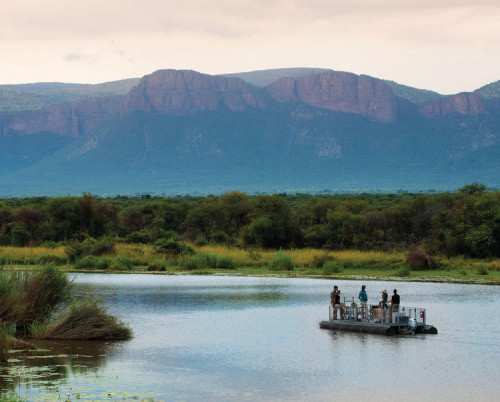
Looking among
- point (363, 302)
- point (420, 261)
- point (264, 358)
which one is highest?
point (420, 261)

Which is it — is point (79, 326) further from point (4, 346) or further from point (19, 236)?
point (19, 236)

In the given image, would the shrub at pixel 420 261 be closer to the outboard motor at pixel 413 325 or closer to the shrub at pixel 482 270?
the shrub at pixel 482 270

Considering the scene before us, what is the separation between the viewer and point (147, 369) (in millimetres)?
20953

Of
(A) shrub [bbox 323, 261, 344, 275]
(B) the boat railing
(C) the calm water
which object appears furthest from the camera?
(A) shrub [bbox 323, 261, 344, 275]

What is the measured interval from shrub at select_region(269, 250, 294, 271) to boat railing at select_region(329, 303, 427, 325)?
68.6 feet

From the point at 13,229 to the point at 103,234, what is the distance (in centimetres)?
708

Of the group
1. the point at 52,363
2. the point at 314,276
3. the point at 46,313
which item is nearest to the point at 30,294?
the point at 46,313

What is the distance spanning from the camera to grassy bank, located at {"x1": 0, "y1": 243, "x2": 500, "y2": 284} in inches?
1796

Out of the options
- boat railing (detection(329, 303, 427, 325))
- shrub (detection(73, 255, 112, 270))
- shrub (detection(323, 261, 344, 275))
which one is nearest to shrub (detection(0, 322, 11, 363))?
boat railing (detection(329, 303, 427, 325))

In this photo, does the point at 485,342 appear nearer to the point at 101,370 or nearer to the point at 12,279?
the point at 101,370

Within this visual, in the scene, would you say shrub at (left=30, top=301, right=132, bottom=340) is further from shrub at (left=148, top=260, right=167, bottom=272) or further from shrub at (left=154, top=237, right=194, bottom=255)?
shrub at (left=154, top=237, right=194, bottom=255)

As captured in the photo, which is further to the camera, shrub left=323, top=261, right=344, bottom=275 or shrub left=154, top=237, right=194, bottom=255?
shrub left=154, top=237, right=194, bottom=255

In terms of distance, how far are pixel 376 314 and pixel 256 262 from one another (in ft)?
81.6

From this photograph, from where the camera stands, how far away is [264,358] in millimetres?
22531
